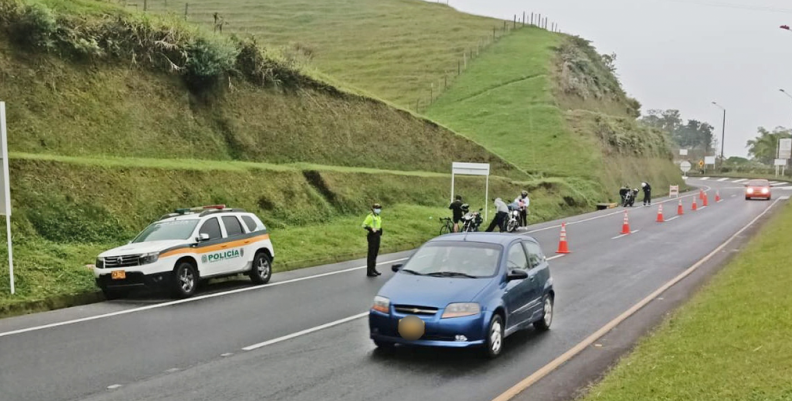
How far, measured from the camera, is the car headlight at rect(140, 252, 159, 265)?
12970mm

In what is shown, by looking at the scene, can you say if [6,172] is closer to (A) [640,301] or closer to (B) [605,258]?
(A) [640,301]

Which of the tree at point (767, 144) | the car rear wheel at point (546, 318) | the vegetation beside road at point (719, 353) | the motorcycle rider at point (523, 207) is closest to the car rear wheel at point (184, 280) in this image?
the car rear wheel at point (546, 318)

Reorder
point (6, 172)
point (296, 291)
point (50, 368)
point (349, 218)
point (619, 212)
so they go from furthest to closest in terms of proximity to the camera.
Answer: point (619, 212)
point (349, 218)
point (296, 291)
point (6, 172)
point (50, 368)

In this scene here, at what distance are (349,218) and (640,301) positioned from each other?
1421 centimetres

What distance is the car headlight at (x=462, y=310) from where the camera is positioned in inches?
334

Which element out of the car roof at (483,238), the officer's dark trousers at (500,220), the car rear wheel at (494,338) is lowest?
the officer's dark trousers at (500,220)

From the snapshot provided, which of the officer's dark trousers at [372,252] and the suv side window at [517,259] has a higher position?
the suv side window at [517,259]

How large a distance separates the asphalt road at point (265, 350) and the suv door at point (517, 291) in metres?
0.45

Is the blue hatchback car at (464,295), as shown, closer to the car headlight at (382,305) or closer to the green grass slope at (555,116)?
the car headlight at (382,305)

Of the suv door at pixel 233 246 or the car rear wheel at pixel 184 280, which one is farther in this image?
the suv door at pixel 233 246

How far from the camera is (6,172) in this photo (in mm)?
Answer: 13000

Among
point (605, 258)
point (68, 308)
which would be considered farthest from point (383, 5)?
point (68, 308)

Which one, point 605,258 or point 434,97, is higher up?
point 434,97

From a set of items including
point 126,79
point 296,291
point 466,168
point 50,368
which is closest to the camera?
point 50,368
